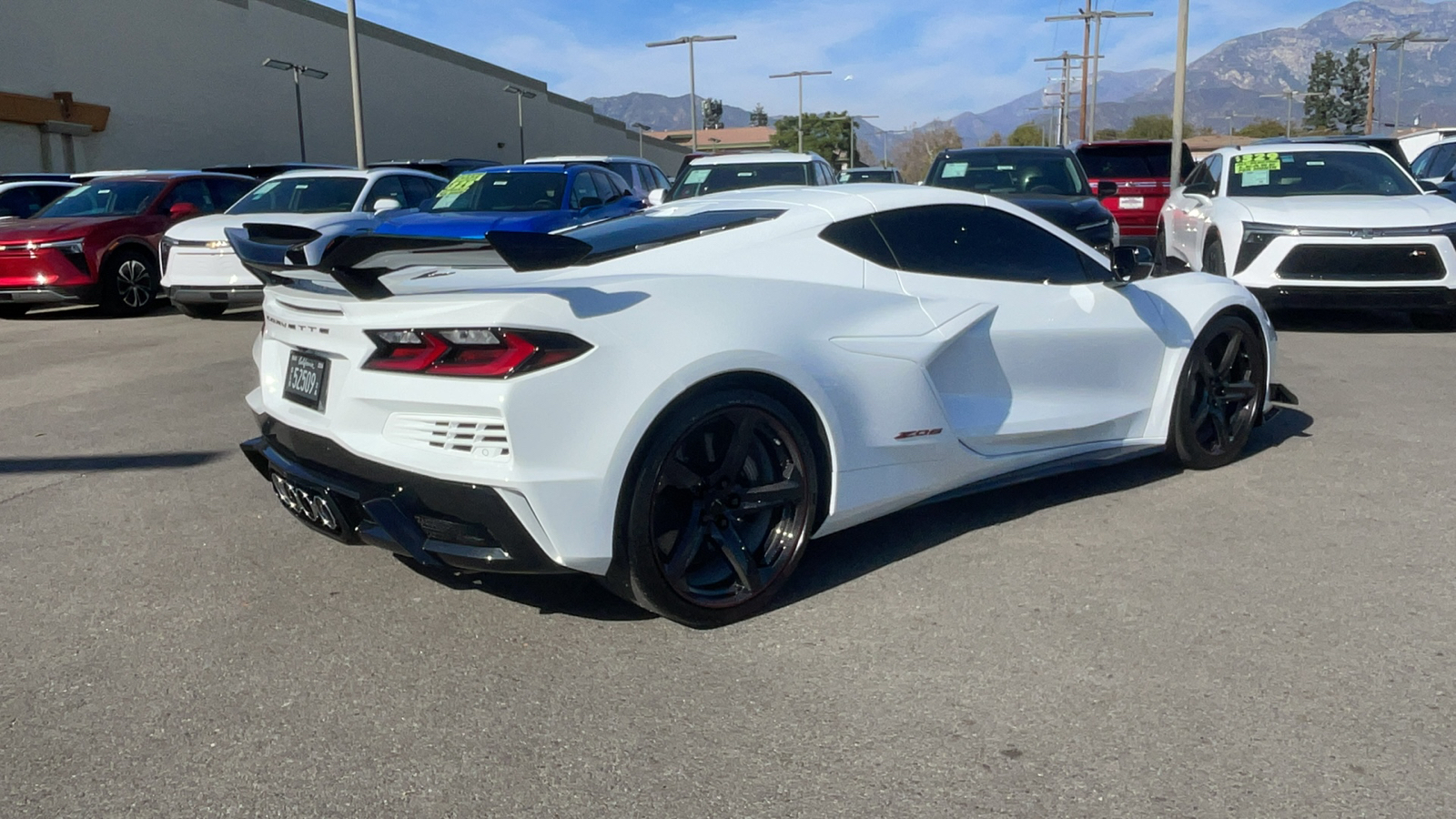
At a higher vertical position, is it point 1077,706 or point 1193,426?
point 1193,426

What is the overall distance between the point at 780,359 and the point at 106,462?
155 inches

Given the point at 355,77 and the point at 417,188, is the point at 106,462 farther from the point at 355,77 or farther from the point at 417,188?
the point at 355,77

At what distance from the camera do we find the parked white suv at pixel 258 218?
11102 mm

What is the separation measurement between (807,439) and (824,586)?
560 mm

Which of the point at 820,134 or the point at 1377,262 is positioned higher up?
the point at 820,134

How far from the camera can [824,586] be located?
13.0ft

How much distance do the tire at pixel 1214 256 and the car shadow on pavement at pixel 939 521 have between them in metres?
4.35

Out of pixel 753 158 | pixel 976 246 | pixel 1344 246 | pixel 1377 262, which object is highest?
pixel 753 158

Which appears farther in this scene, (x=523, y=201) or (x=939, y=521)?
(x=523, y=201)

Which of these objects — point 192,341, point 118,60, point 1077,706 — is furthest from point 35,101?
point 1077,706

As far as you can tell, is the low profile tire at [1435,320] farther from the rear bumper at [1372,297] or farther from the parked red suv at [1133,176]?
the parked red suv at [1133,176]

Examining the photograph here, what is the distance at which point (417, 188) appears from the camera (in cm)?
1371

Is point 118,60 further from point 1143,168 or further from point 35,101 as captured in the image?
point 1143,168

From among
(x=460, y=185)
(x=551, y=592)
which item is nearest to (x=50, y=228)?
(x=460, y=185)
